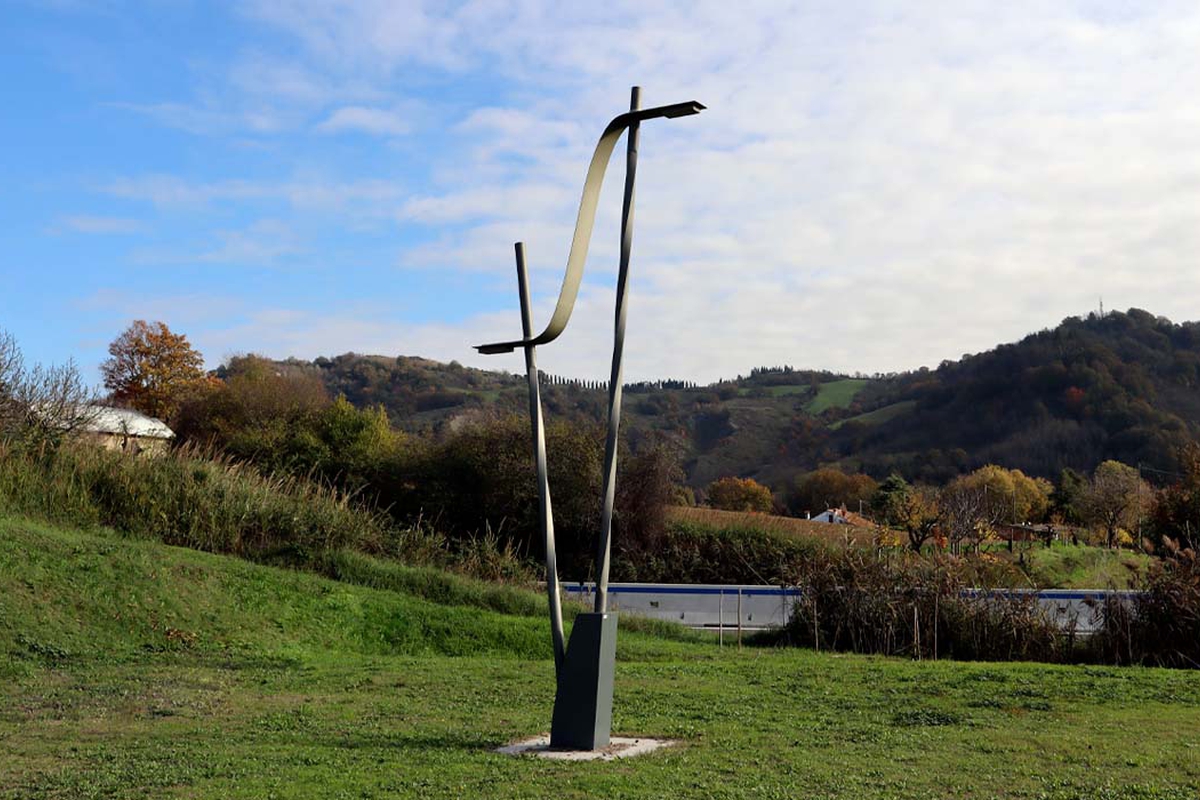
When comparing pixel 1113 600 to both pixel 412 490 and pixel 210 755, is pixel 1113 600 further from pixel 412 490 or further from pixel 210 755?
pixel 412 490

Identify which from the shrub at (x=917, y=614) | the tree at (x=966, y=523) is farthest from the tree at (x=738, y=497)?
the shrub at (x=917, y=614)

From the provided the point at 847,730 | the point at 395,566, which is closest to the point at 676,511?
the point at 395,566

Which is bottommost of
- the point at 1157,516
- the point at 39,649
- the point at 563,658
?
the point at 39,649

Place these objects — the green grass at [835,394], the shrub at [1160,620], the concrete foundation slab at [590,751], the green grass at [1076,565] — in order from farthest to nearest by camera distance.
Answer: the green grass at [835,394] < the green grass at [1076,565] < the shrub at [1160,620] < the concrete foundation slab at [590,751]

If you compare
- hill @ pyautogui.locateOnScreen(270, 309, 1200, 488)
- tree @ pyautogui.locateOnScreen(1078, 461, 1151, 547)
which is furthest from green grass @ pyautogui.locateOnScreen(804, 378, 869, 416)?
tree @ pyautogui.locateOnScreen(1078, 461, 1151, 547)

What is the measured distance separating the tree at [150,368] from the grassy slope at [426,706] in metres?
42.1

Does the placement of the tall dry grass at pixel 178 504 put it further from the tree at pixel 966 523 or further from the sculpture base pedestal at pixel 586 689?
the sculpture base pedestal at pixel 586 689

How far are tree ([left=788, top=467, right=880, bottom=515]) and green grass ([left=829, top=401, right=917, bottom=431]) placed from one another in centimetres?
1578

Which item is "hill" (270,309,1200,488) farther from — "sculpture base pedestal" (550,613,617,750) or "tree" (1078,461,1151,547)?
"sculpture base pedestal" (550,613,617,750)

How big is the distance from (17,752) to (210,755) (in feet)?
4.10

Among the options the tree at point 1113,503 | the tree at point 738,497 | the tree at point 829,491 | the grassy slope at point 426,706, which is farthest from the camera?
the tree at point 829,491

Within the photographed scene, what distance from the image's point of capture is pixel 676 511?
26.3 m

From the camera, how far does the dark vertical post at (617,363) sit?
7.47 m

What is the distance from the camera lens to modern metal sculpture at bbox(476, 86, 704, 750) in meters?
7.20
